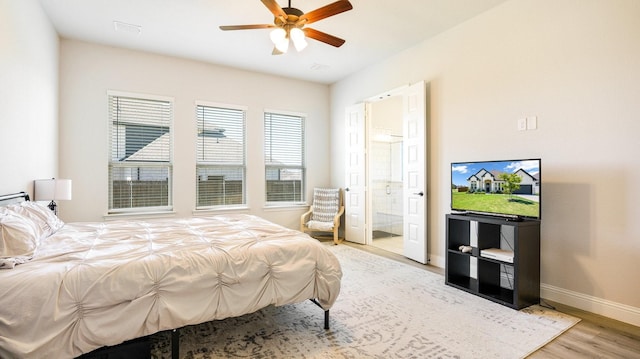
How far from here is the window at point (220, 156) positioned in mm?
5102

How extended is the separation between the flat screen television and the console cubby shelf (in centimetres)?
11

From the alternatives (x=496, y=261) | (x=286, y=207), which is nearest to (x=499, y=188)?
(x=496, y=261)

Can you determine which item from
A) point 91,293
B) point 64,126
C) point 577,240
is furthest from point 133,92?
point 577,240

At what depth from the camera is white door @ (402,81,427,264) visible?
4137 millimetres

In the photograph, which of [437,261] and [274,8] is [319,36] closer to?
[274,8]

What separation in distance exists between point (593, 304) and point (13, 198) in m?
4.98

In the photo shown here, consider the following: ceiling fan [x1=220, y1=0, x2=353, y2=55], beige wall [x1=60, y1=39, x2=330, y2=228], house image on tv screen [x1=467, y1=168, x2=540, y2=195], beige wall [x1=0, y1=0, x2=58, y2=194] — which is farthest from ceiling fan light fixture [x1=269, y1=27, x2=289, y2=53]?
beige wall [x1=60, y1=39, x2=330, y2=228]

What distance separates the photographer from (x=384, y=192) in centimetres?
633

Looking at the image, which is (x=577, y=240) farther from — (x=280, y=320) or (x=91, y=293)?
(x=91, y=293)

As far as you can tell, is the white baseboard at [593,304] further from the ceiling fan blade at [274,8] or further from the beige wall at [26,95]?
the beige wall at [26,95]

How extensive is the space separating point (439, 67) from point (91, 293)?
13.9ft

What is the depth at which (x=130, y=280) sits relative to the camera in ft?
5.59

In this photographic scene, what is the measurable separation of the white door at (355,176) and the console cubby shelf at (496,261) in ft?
6.58

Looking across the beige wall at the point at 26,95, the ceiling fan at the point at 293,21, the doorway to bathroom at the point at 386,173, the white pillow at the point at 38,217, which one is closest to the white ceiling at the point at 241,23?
the beige wall at the point at 26,95
